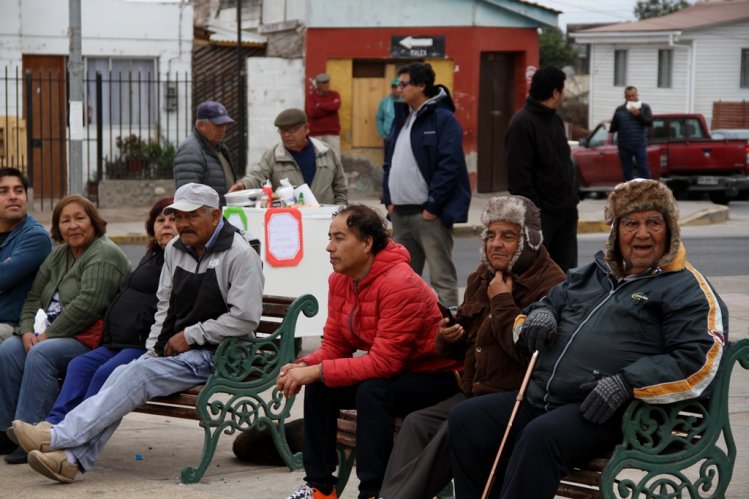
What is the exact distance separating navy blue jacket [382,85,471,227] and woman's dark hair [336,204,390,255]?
10.6 ft

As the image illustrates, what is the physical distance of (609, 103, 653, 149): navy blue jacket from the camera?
2166 centimetres

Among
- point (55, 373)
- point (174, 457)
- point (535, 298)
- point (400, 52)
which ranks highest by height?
point (400, 52)

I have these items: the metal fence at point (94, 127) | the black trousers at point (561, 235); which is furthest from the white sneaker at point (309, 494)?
the metal fence at point (94, 127)

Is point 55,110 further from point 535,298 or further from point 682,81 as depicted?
point 682,81

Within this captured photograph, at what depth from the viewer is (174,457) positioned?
6.99m

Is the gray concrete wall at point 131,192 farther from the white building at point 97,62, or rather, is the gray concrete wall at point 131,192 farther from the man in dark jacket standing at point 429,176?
the man in dark jacket standing at point 429,176

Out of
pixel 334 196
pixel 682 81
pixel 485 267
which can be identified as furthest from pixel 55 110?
pixel 682 81

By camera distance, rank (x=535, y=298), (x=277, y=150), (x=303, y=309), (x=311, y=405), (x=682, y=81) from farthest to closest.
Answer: (x=682, y=81)
(x=277, y=150)
(x=303, y=309)
(x=311, y=405)
(x=535, y=298)

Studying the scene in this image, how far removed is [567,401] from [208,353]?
224cm

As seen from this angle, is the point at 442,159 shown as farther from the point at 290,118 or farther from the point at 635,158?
the point at 635,158

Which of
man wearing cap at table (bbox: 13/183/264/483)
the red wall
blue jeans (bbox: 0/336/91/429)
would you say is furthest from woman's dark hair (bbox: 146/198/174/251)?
the red wall

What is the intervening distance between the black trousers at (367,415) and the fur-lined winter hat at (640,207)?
1035 mm

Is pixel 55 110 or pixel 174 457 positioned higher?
pixel 55 110

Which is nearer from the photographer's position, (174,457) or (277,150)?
(174,457)
